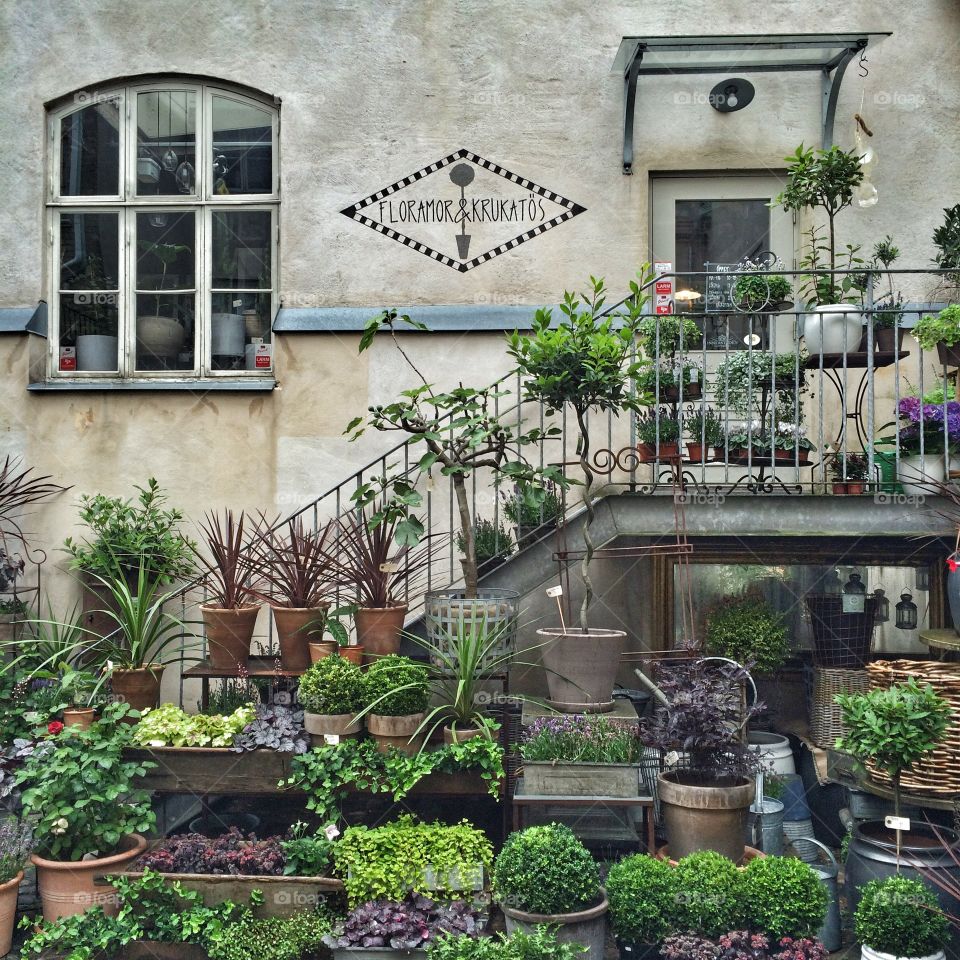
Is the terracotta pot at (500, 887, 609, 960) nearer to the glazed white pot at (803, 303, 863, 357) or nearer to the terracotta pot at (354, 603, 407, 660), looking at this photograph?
the terracotta pot at (354, 603, 407, 660)

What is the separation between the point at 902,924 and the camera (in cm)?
392

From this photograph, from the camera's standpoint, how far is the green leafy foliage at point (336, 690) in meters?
5.03

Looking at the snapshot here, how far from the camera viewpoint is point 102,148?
7539 mm

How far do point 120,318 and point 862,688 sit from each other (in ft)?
18.4

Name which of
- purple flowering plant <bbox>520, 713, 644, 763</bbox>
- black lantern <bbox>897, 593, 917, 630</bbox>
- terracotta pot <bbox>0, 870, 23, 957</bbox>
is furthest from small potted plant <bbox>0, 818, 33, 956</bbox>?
black lantern <bbox>897, 593, 917, 630</bbox>

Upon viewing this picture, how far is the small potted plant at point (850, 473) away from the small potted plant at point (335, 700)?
9.22 feet

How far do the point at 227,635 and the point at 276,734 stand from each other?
859mm

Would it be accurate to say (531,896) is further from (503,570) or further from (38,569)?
(38,569)

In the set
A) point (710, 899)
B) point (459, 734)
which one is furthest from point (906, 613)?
point (459, 734)

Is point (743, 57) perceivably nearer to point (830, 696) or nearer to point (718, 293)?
point (718, 293)

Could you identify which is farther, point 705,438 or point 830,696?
point 830,696

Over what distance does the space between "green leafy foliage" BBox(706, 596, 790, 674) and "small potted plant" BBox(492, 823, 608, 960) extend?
2.07 meters

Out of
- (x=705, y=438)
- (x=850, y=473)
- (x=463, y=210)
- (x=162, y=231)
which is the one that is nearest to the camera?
(x=705, y=438)

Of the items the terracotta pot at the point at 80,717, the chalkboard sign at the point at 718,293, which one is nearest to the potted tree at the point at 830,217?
the chalkboard sign at the point at 718,293
